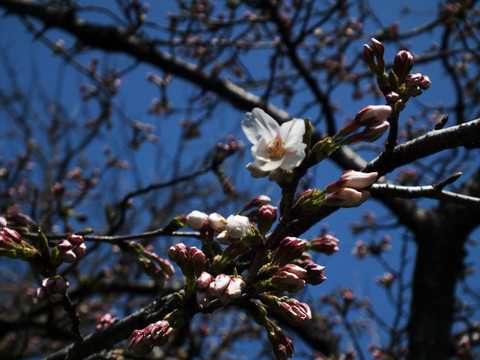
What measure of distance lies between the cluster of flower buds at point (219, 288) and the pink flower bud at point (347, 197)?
337mm

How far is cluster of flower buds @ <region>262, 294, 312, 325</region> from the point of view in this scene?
104cm

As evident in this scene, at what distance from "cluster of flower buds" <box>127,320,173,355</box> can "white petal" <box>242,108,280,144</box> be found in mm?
586

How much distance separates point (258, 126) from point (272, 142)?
0.24 feet

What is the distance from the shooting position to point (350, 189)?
1002 mm

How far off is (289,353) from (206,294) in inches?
12.9

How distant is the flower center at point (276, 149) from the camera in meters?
1.03

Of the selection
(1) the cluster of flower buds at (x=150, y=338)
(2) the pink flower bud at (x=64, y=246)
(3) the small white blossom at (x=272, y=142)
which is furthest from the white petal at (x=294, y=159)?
(2) the pink flower bud at (x=64, y=246)

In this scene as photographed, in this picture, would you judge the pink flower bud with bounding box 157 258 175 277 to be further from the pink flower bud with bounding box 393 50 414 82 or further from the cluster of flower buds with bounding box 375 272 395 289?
the cluster of flower buds with bounding box 375 272 395 289

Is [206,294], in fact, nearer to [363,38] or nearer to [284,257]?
[284,257]

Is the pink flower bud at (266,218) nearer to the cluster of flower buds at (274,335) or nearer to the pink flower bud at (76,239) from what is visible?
the cluster of flower buds at (274,335)

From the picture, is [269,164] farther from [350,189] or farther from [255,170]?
[350,189]

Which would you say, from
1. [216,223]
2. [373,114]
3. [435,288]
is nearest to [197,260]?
[216,223]

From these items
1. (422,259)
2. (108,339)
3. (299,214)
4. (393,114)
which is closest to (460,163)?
(422,259)

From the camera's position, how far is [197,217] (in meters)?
1.22
